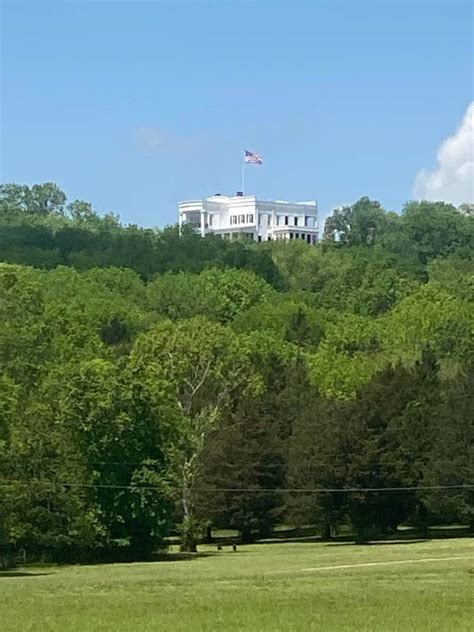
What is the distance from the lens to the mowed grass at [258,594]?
110ft

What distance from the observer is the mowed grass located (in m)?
33.6

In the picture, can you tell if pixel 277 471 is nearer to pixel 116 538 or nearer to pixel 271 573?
pixel 116 538

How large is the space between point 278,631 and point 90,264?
6033 inches

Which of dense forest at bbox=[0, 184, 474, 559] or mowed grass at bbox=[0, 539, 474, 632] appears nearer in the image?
mowed grass at bbox=[0, 539, 474, 632]

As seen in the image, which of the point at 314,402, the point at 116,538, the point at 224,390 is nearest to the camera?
the point at 116,538

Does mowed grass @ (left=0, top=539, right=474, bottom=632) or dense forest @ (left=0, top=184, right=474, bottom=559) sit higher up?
dense forest @ (left=0, top=184, right=474, bottom=559)

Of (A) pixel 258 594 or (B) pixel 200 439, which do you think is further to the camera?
(B) pixel 200 439

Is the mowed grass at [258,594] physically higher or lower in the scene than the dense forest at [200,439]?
lower

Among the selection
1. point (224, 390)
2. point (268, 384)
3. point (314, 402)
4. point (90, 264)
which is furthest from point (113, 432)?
point (90, 264)

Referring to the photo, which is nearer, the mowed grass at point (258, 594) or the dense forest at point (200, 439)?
the mowed grass at point (258, 594)

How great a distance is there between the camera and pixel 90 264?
183 metres

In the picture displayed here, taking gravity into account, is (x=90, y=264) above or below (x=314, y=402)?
above

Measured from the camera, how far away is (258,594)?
43.5 meters

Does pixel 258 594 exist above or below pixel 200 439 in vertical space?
below
